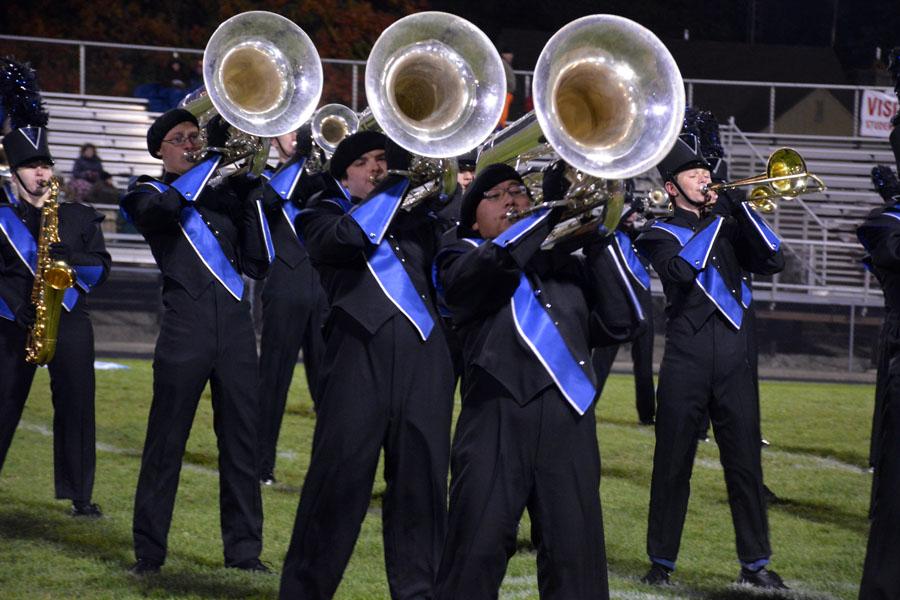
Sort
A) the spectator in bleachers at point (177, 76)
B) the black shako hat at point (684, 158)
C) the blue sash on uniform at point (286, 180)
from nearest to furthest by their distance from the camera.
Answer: the black shako hat at point (684, 158) < the blue sash on uniform at point (286, 180) < the spectator in bleachers at point (177, 76)

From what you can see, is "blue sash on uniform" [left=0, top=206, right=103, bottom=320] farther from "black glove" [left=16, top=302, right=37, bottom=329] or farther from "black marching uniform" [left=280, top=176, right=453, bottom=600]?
"black marching uniform" [left=280, top=176, right=453, bottom=600]

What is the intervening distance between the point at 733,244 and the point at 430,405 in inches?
74.2

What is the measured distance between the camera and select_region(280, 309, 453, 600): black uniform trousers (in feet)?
14.9

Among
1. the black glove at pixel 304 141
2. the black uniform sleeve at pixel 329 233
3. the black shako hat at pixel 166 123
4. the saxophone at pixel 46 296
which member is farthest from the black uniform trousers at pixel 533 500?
the saxophone at pixel 46 296

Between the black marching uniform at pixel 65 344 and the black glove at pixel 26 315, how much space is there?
0.02m

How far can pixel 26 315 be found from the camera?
643 centimetres

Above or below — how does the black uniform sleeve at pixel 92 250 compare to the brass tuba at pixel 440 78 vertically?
below

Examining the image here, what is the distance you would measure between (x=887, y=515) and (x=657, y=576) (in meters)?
1.52

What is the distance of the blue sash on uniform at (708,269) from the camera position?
18.7 feet

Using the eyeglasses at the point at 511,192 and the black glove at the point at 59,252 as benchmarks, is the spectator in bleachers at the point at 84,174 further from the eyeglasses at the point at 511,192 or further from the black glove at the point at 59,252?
the eyeglasses at the point at 511,192

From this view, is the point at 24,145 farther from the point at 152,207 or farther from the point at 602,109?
the point at 602,109

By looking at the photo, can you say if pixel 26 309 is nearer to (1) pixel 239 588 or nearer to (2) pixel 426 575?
(1) pixel 239 588

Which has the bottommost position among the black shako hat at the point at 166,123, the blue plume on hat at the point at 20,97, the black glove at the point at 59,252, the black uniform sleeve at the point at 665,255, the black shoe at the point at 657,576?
the black shoe at the point at 657,576

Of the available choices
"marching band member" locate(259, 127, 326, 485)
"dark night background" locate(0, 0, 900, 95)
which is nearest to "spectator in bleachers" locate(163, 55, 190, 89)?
"dark night background" locate(0, 0, 900, 95)
